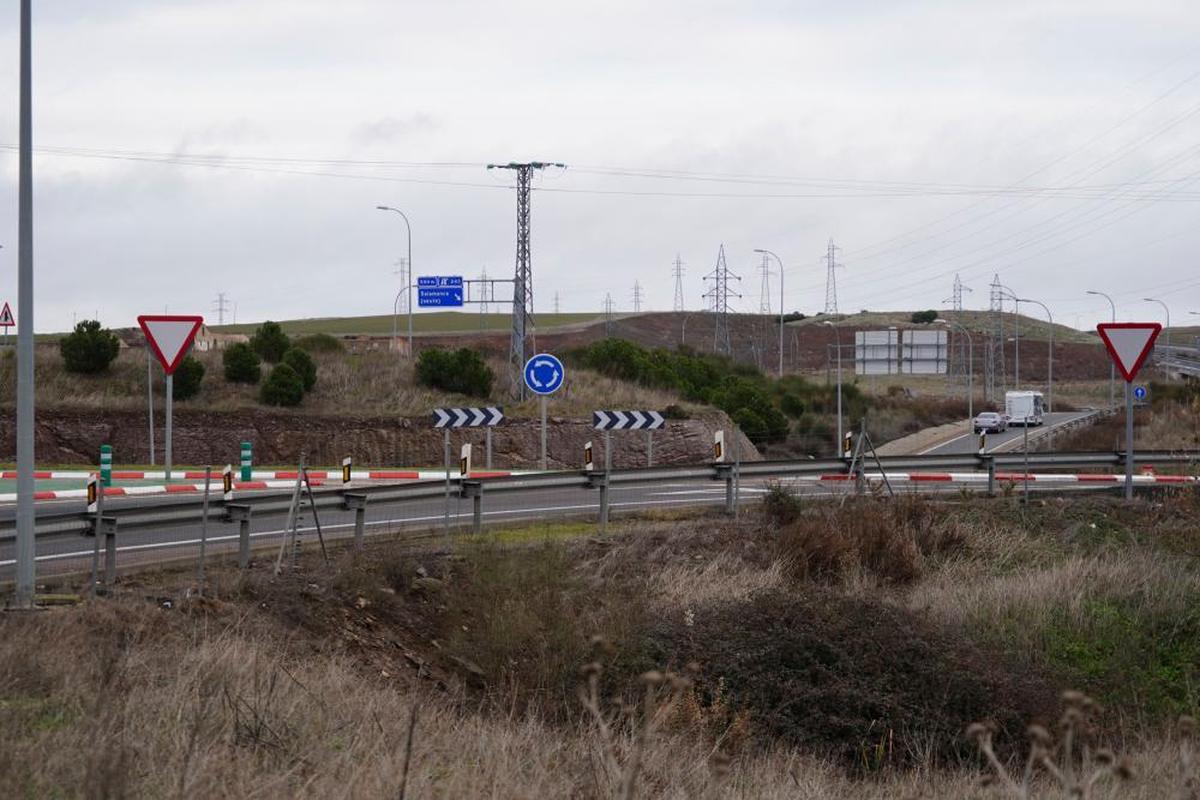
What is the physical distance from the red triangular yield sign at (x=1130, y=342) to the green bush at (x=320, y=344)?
109 feet

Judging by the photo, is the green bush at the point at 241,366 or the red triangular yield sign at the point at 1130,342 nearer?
the red triangular yield sign at the point at 1130,342

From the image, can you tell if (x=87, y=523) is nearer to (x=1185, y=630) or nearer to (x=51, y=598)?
(x=51, y=598)

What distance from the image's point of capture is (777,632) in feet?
42.4

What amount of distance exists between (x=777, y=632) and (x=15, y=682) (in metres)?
6.84

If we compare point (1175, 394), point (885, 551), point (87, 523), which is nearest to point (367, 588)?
point (87, 523)

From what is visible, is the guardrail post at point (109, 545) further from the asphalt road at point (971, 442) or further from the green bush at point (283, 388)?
the asphalt road at point (971, 442)

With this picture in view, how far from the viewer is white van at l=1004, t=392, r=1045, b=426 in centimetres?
7056

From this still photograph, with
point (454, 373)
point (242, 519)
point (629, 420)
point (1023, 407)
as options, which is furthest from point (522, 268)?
point (1023, 407)

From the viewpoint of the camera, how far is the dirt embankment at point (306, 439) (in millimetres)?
37781

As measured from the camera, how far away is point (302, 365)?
43219mm

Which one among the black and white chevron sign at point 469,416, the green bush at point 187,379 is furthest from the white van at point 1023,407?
the black and white chevron sign at point 469,416

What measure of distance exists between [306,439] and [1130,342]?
78.1 feet

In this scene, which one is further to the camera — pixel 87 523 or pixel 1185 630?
pixel 1185 630

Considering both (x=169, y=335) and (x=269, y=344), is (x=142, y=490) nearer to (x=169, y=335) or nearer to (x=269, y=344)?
(x=169, y=335)
